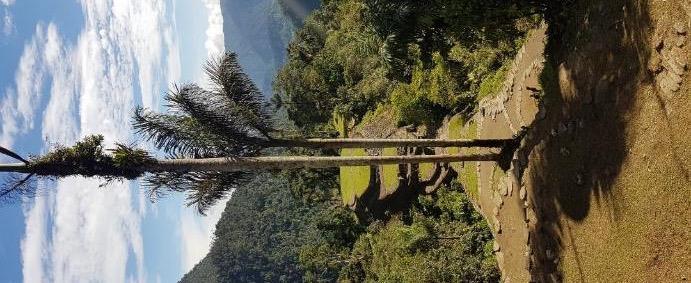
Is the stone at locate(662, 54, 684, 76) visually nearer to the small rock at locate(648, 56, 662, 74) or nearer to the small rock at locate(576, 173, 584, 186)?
the small rock at locate(648, 56, 662, 74)

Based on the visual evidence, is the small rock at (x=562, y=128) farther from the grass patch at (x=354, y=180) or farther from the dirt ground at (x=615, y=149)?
the grass patch at (x=354, y=180)

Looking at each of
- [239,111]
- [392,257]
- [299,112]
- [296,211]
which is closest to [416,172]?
[392,257]

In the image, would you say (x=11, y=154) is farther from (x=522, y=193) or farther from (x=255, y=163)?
(x=522, y=193)

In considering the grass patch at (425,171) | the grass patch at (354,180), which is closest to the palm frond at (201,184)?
the grass patch at (425,171)

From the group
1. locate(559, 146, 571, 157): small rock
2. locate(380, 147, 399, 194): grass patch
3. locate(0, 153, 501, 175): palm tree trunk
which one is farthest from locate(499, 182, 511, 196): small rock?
locate(380, 147, 399, 194): grass patch

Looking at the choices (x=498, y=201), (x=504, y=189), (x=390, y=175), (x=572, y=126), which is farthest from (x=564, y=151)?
(x=390, y=175)
